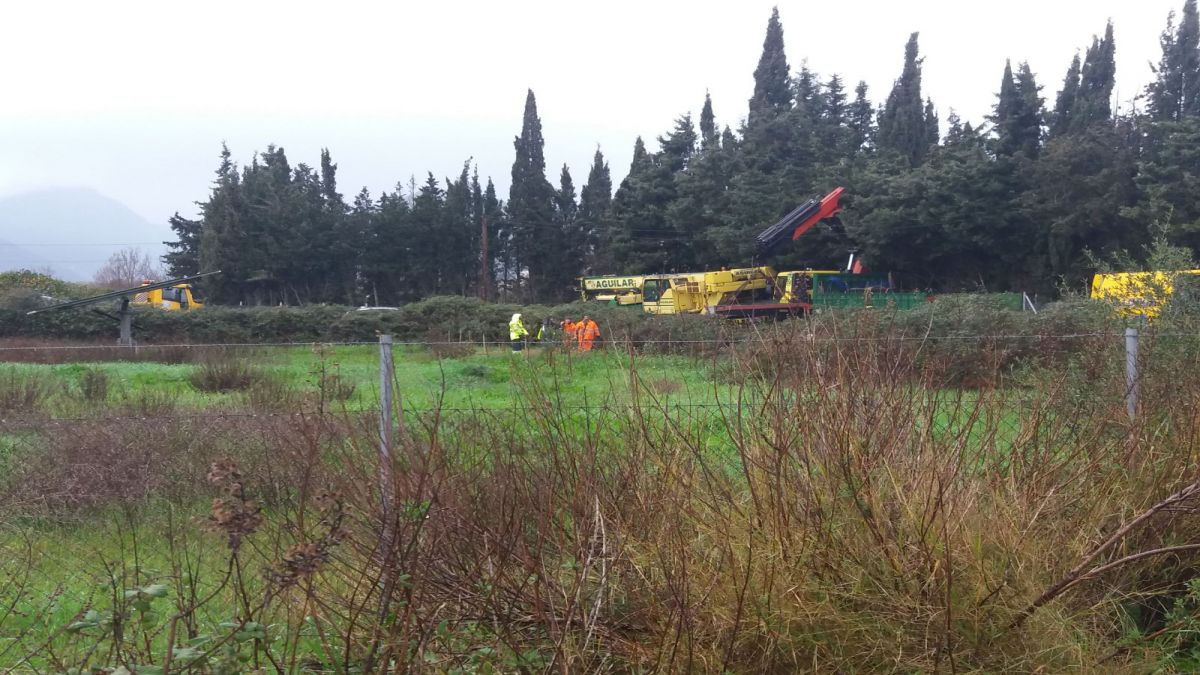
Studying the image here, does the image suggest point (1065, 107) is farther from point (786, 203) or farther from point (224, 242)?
point (224, 242)

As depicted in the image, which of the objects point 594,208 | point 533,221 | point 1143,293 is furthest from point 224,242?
point 1143,293

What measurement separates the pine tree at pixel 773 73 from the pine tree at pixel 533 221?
12.4 meters

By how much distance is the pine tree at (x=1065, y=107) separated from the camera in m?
39.3

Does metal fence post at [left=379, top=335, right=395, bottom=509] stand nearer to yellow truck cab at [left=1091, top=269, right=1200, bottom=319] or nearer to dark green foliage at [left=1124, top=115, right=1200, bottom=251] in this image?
yellow truck cab at [left=1091, top=269, right=1200, bottom=319]

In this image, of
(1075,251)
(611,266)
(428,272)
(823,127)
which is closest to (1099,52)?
(823,127)

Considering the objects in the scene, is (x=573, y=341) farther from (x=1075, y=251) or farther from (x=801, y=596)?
(x=1075, y=251)

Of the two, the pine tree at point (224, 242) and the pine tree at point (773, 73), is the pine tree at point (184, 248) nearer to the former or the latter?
the pine tree at point (224, 242)

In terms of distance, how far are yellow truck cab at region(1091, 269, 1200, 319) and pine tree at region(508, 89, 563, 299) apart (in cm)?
4361

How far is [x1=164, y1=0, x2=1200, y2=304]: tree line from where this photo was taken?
33.0m

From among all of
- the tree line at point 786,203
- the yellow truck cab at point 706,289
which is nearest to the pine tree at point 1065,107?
the tree line at point 786,203

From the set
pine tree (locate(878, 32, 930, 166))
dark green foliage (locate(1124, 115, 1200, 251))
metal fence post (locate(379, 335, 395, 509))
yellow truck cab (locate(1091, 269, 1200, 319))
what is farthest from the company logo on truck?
metal fence post (locate(379, 335, 395, 509))

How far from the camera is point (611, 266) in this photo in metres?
49.6

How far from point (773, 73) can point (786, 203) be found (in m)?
16.0

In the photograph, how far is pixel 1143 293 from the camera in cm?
806
